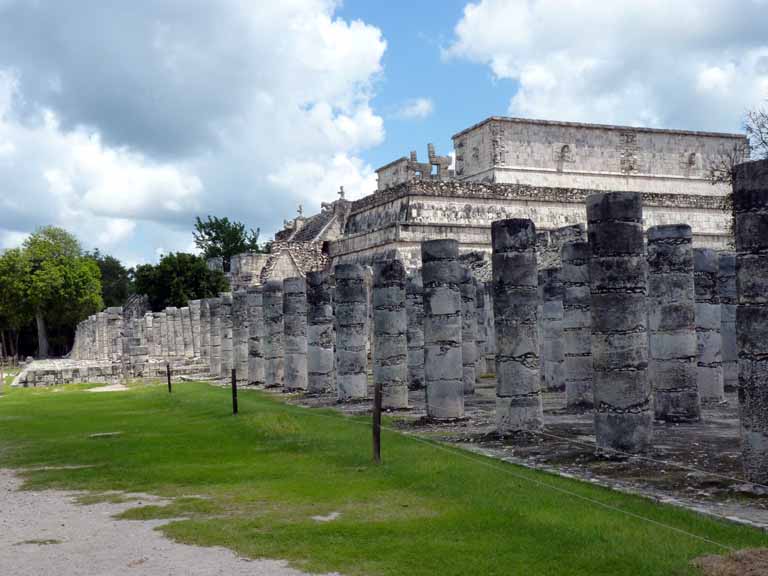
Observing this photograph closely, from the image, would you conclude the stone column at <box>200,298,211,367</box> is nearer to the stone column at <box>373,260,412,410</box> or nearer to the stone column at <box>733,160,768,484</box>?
the stone column at <box>373,260,412,410</box>

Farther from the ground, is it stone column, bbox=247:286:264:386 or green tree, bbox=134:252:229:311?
green tree, bbox=134:252:229:311

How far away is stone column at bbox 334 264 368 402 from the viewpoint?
15.4 metres

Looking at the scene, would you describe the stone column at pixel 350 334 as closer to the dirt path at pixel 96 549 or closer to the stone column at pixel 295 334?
the stone column at pixel 295 334

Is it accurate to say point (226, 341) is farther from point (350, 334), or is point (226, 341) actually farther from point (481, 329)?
point (350, 334)

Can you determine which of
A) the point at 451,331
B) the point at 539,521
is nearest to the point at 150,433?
the point at 451,331

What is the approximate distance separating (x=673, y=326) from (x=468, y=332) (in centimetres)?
656

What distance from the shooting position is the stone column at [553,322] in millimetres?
15247

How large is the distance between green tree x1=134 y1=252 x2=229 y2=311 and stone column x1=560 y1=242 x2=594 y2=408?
32953 mm

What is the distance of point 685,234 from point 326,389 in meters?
8.41

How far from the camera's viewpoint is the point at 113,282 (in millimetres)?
65625

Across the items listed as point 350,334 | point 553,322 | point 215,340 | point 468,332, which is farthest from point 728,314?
point 215,340

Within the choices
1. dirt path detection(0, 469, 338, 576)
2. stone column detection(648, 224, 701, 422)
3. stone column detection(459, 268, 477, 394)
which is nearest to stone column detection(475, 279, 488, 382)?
stone column detection(459, 268, 477, 394)

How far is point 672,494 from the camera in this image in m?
6.53

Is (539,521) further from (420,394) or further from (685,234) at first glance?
(420,394)
